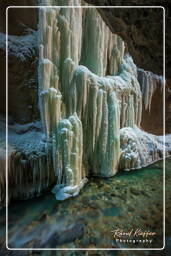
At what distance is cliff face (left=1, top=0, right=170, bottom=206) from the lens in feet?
8.34

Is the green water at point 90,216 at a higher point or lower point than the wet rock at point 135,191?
lower

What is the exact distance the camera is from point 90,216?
7.28 feet

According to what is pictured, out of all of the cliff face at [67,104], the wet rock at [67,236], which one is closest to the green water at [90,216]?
the wet rock at [67,236]

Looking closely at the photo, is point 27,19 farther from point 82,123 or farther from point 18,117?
point 82,123

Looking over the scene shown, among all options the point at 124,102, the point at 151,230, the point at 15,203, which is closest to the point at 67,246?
the point at 151,230

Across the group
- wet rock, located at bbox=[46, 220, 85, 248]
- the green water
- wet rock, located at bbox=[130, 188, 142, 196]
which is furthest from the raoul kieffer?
wet rock, located at bbox=[130, 188, 142, 196]

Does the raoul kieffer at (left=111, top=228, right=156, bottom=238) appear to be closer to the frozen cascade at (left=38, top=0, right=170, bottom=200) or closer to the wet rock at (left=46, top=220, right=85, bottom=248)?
the wet rock at (left=46, top=220, right=85, bottom=248)

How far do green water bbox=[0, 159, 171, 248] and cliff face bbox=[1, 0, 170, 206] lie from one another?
26 centimetres

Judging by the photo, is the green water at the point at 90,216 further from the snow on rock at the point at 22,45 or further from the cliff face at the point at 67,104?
the snow on rock at the point at 22,45

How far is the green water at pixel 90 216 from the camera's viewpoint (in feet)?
5.96

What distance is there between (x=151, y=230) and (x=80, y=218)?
0.93 m

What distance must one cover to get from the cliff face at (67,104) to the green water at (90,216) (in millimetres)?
256

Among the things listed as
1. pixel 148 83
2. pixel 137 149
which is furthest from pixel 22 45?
pixel 137 149

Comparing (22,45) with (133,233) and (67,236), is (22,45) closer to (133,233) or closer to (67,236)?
(67,236)
